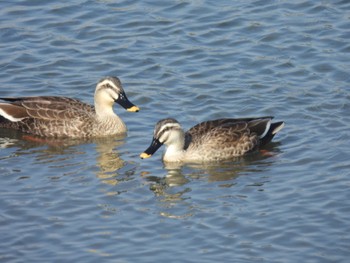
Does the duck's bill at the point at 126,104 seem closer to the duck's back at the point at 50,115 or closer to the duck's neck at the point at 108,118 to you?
the duck's neck at the point at 108,118

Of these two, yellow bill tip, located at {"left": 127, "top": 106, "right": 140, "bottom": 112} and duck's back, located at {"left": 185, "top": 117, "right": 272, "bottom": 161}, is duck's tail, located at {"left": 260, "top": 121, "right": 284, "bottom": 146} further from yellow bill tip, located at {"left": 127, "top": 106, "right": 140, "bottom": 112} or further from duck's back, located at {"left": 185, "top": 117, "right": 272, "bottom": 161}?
yellow bill tip, located at {"left": 127, "top": 106, "right": 140, "bottom": 112}

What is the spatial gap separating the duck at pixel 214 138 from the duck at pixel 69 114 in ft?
5.18

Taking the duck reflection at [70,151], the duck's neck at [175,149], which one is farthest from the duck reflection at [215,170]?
the duck reflection at [70,151]

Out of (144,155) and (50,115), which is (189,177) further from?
(50,115)

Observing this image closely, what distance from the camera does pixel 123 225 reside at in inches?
533

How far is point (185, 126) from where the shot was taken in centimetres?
1742

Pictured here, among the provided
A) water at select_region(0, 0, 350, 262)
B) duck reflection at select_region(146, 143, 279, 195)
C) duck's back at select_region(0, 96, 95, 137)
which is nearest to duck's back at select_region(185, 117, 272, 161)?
duck reflection at select_region(146, 143, 279, 195)

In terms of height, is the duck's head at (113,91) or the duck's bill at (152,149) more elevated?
the duck's head at (113,91)

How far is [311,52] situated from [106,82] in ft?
14.1

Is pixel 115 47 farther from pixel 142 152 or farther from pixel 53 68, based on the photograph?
pixel 142 152

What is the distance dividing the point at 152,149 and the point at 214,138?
113 cm

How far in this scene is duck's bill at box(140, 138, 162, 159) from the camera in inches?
622

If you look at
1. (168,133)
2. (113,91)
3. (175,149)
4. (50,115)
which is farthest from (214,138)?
(50,115)

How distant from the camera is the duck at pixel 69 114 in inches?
698
